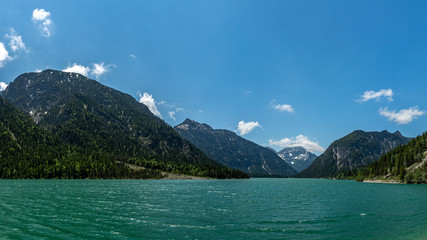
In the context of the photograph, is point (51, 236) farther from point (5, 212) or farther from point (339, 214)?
point (339, 214)

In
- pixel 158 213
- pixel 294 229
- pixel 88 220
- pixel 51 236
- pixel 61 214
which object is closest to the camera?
pixel 51 236

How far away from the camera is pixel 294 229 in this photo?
36.5 m

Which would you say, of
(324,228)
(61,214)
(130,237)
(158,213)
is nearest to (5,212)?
(61,214)

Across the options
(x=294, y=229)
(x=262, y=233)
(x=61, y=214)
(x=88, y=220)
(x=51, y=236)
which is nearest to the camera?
(x=51, y=236)

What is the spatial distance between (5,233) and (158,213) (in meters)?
23.7

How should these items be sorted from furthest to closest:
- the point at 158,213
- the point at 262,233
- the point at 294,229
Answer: the point at 158,213
the point at 294,229
the point at 262,233

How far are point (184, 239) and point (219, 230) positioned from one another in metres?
6.72

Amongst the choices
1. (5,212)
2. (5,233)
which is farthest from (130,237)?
(5,212)

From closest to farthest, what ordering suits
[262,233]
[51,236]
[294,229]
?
[51,236] < [262,233] < [294,229]

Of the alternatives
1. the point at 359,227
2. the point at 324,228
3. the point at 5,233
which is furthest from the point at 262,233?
the point at 5,233

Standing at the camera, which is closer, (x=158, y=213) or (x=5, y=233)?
(x=5, y=233)

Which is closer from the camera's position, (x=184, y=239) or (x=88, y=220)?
(x=184, y=239)

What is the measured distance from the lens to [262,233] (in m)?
34.0

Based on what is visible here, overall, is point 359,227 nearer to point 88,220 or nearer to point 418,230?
point 418,230
